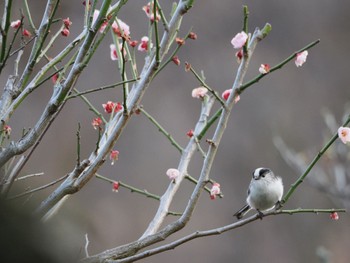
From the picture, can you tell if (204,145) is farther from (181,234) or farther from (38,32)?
(38,32)

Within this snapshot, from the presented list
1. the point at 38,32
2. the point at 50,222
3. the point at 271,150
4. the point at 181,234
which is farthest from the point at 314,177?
the point at 271,150

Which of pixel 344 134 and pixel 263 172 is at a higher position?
pixel 263 172

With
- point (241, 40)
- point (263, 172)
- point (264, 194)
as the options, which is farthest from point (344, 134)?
point (263, 172)

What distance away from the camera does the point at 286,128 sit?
857 cm

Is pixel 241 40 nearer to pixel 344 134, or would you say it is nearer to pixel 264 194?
pixel 344 134

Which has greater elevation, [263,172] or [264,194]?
[263,172]

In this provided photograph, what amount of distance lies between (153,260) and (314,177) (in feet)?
13.4

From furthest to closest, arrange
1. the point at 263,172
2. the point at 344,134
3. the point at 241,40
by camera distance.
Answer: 1. the point at 263,172
2. the point at 344,134
3. the point at 241,40

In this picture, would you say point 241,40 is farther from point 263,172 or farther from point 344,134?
point 263,172

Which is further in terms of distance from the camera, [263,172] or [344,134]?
[263,172]

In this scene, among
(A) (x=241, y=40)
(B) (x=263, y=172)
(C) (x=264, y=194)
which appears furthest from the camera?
(B) (x=263, y=172)

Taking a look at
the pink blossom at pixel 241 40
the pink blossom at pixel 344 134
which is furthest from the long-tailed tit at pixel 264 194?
the pink blossom at pixel 241 40

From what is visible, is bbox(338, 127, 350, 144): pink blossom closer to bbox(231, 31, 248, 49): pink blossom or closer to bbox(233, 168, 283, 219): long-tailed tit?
bbox(231, 31, 248, 49): pink blossom

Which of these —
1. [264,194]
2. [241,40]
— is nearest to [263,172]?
[264,194]
